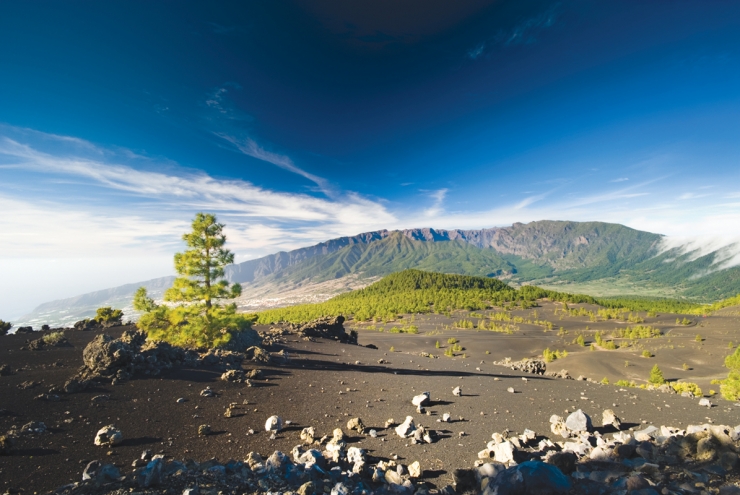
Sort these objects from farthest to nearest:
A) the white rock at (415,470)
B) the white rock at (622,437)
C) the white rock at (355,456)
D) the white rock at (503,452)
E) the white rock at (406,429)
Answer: the white rock at (406,429) < the white rock at (622,437) < the white rock at (503,452) < the white rock at (355,456) < the white rock at (415,470)

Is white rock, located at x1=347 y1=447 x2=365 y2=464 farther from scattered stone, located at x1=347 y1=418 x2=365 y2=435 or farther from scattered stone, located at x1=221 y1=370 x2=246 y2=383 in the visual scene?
scattered stone, located at x1=221 y1=370 x2=246 y2=383

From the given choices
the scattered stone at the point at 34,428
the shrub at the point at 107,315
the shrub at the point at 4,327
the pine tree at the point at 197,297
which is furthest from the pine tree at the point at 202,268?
the shrub at the point at 107,315

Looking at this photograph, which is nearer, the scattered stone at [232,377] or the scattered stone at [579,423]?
the scattered stone at [579,423]

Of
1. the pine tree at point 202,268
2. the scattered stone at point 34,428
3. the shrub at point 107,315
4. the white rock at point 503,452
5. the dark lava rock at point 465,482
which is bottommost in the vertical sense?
the white rock at point 503,452

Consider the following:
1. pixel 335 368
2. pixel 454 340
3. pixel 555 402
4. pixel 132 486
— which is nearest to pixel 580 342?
pixel 454 340

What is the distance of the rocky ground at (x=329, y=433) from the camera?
22.9ft

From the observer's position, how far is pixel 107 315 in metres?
39.6

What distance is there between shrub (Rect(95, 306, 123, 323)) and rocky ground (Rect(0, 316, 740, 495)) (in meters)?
23.6

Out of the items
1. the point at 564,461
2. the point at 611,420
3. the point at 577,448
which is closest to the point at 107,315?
the point at 564,461

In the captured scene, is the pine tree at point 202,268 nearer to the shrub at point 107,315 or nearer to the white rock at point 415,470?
the white rock at point 415,470

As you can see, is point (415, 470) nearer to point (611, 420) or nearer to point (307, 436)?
point (307, 436)

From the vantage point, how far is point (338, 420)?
11781 millimetres

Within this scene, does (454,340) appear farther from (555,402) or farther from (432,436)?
(432,436)

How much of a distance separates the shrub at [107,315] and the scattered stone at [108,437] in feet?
126
